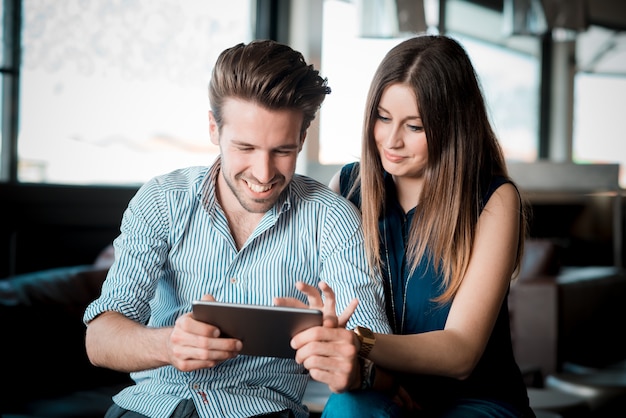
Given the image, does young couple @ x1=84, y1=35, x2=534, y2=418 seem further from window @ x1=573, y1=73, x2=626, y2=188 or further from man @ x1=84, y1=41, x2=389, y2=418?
window @ x1=573, y1=73, x2=626, y2=188

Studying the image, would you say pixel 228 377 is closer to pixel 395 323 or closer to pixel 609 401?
pixel 395 323

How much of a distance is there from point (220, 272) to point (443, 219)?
0.59 meters

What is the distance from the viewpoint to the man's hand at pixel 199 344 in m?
1.60

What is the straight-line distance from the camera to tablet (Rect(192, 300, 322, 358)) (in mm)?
1500

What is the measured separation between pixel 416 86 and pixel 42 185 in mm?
3182

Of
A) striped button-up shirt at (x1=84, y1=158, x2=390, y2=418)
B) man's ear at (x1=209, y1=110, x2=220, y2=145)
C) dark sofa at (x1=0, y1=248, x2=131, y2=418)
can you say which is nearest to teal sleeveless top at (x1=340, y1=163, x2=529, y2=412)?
striped button-up shirt at (x1=84, y1=158, x2=390, y2=418)

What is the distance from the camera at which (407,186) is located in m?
2.22

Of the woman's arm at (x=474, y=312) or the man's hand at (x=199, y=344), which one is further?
the woman's arm at (x=474, y=312)

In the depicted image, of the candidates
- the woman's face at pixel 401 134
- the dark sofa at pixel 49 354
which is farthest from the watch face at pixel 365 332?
the dark sofa at pixel 49 354

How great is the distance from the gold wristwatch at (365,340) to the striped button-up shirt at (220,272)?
127mm

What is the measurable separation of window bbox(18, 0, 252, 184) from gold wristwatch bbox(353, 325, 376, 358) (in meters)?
3.37

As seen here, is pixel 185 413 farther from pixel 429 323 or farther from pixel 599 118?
pixel 599 118

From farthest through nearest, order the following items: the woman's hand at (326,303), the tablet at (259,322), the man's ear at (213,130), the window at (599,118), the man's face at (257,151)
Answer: the window at (599,118) → the man's ear at (213,130) → the man's face at (257,151) → the woman's hand at (326,303) → the tablet at (259,322)

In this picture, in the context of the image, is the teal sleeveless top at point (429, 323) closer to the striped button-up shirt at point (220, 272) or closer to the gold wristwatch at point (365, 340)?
the striped button-up shirt at point (220, 272)
